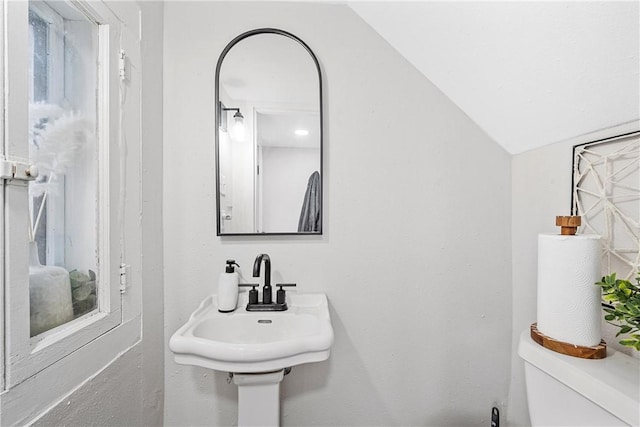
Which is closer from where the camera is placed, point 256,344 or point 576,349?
point 576,349

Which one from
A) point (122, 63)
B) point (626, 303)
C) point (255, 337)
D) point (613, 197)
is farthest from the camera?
point (255, 337)

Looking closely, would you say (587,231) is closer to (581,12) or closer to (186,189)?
(581,12)

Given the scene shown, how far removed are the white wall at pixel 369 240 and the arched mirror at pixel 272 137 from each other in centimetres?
5

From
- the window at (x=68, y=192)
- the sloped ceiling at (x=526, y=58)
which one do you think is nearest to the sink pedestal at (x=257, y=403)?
the window at (x=68, y=192)

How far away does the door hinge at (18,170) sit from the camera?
583mm

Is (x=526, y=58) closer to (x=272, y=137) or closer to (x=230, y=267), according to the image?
(x=272, y=137)

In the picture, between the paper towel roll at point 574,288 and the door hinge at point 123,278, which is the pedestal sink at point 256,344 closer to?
the door hinge at point 123,278

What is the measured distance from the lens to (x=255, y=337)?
1.10m

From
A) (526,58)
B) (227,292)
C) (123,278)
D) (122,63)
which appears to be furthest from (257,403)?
(526,58)

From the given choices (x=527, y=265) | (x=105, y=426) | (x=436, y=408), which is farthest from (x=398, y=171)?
(x=105, y=426)

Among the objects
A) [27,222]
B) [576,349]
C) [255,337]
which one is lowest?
[255,337]

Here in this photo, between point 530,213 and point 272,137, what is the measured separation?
3.43 feet

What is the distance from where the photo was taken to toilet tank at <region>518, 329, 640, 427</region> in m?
Result: 0.61

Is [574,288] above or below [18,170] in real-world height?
below
